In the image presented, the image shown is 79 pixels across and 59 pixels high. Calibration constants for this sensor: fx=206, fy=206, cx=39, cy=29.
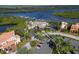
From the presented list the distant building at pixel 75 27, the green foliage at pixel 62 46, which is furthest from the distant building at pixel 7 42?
the distant building at pixel 75 27

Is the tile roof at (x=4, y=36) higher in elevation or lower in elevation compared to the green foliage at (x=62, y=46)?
higher

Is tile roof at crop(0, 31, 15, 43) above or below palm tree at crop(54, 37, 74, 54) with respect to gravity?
above

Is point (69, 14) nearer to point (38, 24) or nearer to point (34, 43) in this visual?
point (38, 24)

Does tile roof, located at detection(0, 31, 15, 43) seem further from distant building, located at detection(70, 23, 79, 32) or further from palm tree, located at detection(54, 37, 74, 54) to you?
Answer: distant building, located at detection(70, 23, 79, 32)

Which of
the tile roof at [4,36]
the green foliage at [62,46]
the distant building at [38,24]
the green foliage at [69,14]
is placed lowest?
the green foliage at [62,46]

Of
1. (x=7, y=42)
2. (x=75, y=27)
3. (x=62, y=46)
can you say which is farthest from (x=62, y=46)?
(x=7, y=42)

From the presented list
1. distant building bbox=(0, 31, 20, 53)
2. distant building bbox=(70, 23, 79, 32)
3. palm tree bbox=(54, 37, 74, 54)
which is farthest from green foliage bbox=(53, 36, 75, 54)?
distant building bbox=(0, 31, 20, 53)

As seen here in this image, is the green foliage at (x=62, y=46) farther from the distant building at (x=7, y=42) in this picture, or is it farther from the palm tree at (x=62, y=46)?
the distant building at (x=7, y=42)
